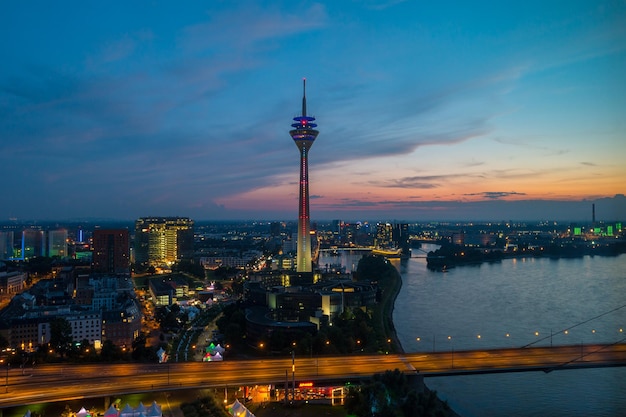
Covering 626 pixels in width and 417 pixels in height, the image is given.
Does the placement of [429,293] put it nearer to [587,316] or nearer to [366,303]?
[366,303]

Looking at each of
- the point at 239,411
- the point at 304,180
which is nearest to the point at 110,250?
the point at 304,180

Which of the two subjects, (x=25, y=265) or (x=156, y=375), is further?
(x=25, y=265)

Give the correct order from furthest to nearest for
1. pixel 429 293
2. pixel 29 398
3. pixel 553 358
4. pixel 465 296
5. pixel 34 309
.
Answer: pixel 429 293 < pixel 465 296 < pixel 34 309 < pixel 553 358 < pixel 29 398

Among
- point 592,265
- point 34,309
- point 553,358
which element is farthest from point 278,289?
point 592,265

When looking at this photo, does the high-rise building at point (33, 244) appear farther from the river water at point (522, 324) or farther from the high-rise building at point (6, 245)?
the river water at point (522, 324)

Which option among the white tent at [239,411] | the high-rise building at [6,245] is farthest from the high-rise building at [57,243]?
the white tent at [239,411]

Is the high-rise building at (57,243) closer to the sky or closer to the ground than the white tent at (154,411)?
closer to the sky

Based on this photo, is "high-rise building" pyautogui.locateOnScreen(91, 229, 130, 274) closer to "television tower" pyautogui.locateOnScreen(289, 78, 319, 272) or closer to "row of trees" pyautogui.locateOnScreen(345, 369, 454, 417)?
"television tower" pyautogui.locateOnScreen(289, 78, 319, 272)
